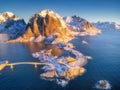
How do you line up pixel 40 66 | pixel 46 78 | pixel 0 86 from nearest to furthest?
1. pixel 0 86
2. pixel 46 78
3. pixel 40 66

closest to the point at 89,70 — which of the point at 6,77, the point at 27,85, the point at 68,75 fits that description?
the point at 68,75

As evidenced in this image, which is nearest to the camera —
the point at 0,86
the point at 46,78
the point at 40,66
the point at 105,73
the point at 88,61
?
the point at 0,86

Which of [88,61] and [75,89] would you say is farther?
[88,61]

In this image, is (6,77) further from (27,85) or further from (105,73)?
(105,73)

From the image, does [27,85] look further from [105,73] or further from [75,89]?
[105,73]

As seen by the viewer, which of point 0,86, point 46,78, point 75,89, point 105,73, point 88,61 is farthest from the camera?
point 88,61

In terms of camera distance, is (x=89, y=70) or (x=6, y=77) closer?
(x=6, y=77)

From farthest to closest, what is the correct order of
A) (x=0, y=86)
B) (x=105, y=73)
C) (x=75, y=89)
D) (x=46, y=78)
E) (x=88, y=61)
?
(x=88, y=61) → (x=105, y=73) → (x=46, y=78) → (x=0, y=86) → (x=75, y=89)

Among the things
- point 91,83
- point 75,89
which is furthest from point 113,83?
point 75,89
